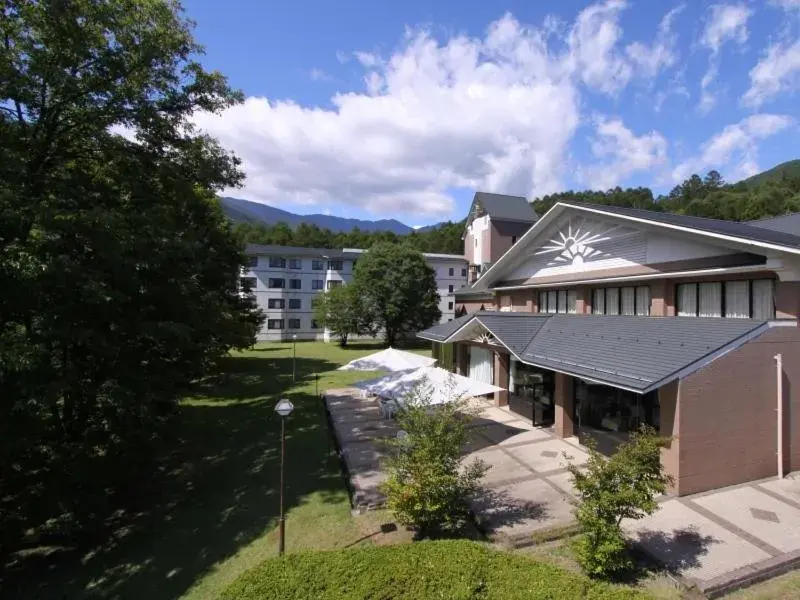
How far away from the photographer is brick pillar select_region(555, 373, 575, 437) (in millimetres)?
13945

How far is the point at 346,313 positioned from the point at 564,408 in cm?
3187

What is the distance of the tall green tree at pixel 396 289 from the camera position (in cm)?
4275

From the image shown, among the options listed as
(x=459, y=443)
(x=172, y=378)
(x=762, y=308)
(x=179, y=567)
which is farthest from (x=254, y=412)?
(x=762, y=308)

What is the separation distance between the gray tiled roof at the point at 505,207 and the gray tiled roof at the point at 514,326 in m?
20.0

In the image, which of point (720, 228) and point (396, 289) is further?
point (396, 289)

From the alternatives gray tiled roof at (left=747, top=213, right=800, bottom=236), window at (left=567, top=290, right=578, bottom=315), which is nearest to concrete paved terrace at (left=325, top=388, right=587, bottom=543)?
window at (left=567, top=290, right=578, bottom=315)

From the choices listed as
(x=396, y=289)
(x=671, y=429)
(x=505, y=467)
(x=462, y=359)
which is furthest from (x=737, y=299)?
(x=396, y=289)

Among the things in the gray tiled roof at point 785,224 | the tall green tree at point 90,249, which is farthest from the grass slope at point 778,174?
the tall green tree at point 90,249

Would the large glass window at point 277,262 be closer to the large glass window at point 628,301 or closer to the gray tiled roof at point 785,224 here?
the large glass window at point 628,301

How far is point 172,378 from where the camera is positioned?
12.0 meters

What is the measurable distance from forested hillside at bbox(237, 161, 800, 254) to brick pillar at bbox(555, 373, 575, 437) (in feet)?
137

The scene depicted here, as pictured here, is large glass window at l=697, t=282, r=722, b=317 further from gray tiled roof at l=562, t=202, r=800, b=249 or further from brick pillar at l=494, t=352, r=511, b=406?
brick pillar at l=494, t=352, r=511, b=406

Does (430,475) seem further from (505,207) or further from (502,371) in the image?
(505,207)

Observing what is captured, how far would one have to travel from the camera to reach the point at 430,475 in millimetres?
7961
